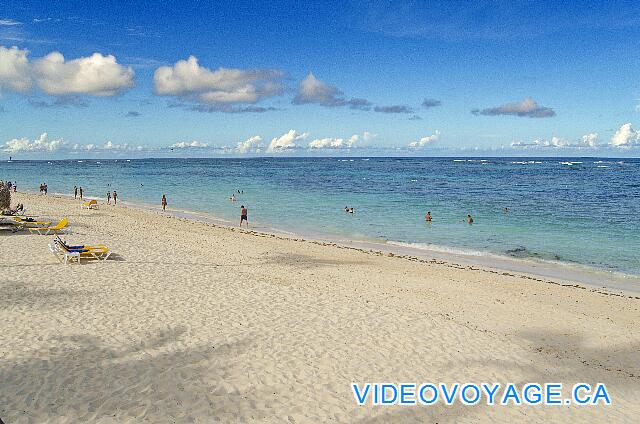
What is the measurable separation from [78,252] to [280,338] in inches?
392

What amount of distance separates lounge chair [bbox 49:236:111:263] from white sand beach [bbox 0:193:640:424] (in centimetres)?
49

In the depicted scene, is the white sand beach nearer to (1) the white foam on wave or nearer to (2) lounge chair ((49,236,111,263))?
(2) lounge chair ((49,236,111,263))

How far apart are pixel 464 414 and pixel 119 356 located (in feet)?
21.1

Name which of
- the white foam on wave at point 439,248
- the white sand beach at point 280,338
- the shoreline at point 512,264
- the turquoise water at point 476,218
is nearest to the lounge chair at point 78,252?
the white sand beach at point 280,338

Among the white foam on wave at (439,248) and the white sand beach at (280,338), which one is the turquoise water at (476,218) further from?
the white sand beach at (280,338)

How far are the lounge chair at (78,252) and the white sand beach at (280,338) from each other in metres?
0.49

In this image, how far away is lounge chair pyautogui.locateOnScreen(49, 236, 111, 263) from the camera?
52.4 feet

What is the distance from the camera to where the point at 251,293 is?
13.6 metres

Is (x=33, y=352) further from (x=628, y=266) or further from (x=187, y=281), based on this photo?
(x=628, y=266)

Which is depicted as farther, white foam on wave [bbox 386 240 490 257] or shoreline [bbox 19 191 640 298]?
white foam on wave [bbox 386 240 490 257]

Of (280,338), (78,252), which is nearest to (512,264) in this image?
(280,338)

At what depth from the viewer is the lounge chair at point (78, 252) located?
16.0 metres

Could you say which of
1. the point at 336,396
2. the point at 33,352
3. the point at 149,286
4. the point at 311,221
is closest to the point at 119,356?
the point at 33,352

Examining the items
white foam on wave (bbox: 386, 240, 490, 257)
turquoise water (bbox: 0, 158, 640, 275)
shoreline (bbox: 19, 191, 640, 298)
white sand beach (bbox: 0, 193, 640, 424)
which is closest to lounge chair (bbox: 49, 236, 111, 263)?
white sand beach (bbox: 0, 193, 640, 424)
